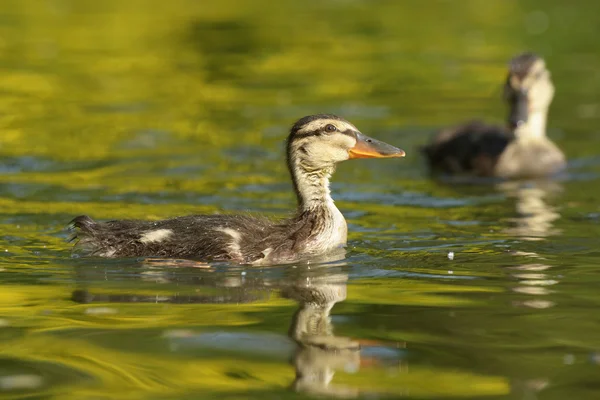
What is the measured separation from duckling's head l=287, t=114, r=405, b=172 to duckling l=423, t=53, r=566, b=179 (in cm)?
457

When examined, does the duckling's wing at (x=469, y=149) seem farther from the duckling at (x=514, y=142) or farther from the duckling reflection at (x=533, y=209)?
the duckling reflection at (x=533, y=209)

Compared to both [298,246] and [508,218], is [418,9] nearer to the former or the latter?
[508,218]

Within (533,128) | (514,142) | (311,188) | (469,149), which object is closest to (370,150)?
(311,188)

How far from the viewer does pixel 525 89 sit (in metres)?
13.9

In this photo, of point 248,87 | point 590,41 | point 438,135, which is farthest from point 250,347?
point 590,41

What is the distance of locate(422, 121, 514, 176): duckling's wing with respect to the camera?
13.6 m

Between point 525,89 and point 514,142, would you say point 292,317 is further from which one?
point 525,89

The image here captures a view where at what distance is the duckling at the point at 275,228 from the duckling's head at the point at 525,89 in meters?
5.05

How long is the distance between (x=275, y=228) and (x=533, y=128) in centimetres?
596

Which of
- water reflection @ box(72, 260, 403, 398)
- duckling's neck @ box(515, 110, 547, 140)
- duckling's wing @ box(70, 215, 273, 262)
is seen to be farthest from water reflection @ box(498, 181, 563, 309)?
duckling's wing @ box(70, 215, 273, 262)

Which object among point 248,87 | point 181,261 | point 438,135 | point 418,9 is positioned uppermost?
point 418,9

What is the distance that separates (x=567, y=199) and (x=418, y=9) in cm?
1478

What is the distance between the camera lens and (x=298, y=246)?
888cm

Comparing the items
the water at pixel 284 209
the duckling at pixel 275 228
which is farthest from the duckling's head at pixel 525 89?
the duckling at pixel 275 228
